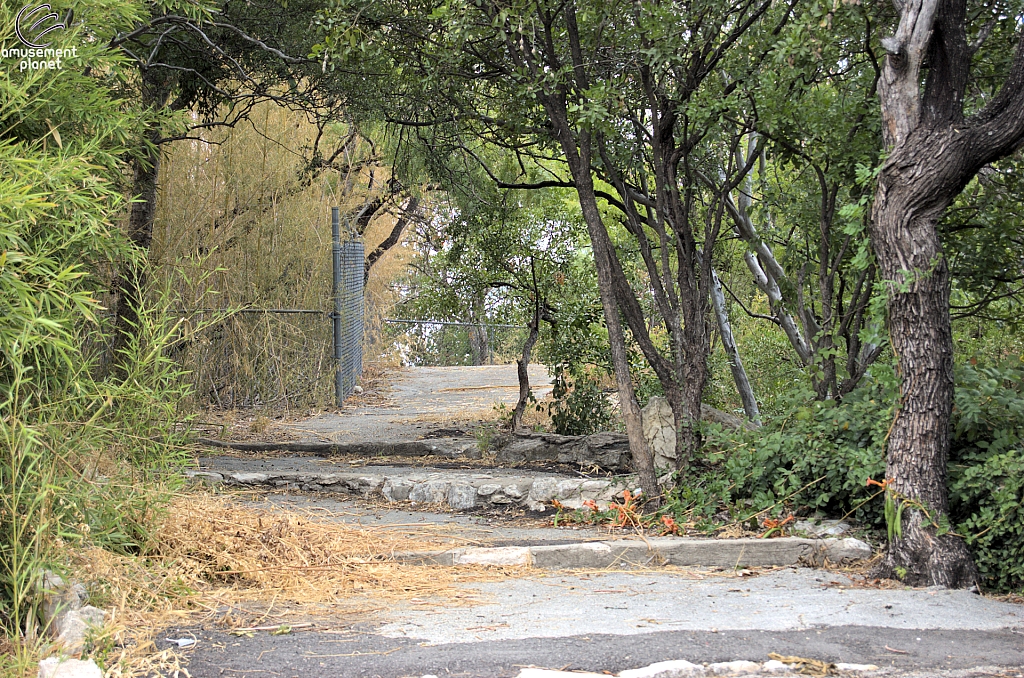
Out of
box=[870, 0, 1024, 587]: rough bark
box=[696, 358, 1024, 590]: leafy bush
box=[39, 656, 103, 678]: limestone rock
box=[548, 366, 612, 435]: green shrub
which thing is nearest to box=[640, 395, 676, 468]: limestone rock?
box=[696, 358, 1024, 590]: leafy bush

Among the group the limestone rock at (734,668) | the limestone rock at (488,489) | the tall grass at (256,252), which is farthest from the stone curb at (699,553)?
the tall grass at (256,252)


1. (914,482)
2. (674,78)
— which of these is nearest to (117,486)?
(914,482)

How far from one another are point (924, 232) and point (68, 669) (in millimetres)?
4447

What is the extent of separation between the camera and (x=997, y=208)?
219 inches

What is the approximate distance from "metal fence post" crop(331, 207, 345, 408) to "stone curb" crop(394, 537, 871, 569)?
714cm

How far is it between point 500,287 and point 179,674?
6.23 meters

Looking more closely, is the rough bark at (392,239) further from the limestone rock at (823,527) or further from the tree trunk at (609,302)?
the limestone rock at (823,527)

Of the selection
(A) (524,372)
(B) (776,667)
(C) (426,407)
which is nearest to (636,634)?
(B) (776,667)

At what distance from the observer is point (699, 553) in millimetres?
5105

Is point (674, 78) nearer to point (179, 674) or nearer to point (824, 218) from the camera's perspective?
point (824, 218)

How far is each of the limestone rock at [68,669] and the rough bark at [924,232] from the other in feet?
12.7

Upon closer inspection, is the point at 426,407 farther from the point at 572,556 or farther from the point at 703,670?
the point at 703,670

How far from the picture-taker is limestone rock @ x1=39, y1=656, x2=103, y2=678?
2.87 meters

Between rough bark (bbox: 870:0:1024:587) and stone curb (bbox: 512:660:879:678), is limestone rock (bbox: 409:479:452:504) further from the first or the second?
stone curb (bbox: 512:660:879:678)
